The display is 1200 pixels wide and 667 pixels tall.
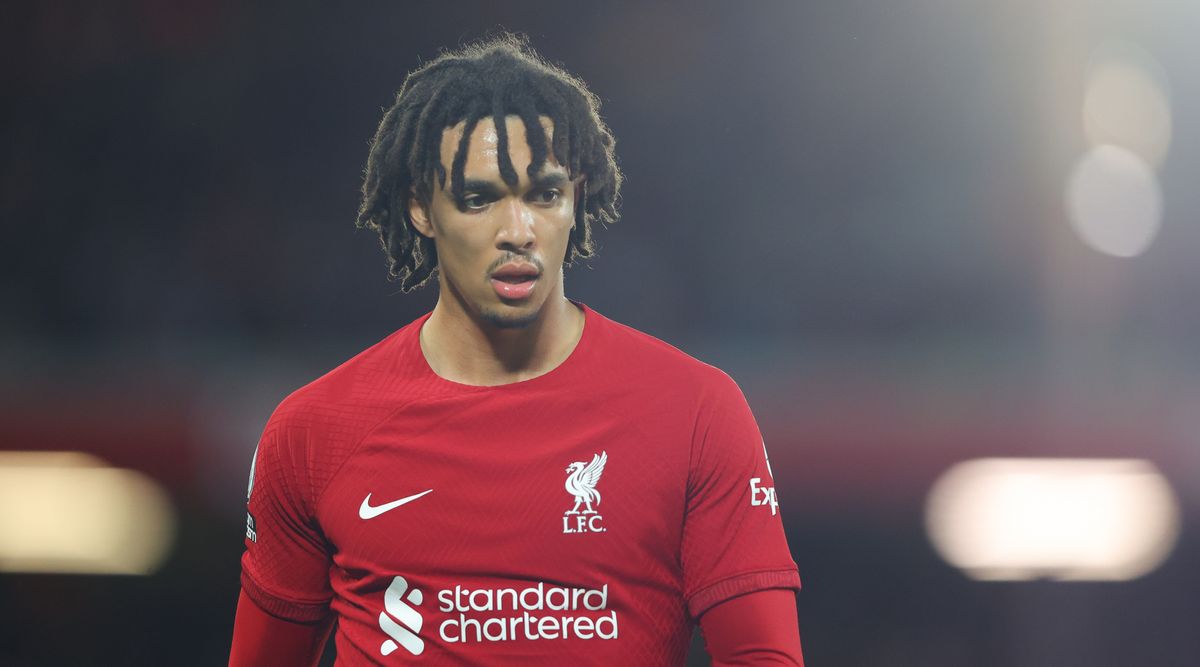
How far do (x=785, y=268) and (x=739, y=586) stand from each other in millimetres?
1099

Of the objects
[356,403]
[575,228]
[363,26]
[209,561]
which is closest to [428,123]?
[575,228]

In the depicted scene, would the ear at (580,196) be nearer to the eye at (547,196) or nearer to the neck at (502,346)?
the eye at (547,196)

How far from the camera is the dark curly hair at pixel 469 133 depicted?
6.07ft

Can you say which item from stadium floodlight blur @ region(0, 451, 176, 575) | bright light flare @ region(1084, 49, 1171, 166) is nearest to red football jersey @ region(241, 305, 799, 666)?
stadium floodlight blur @ region(0, 451, 176, 575)

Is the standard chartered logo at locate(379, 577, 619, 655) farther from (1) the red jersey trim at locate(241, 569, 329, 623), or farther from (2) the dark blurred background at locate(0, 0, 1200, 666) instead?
(2) the dark blurred background at locate(0, 0, 1200, 666)

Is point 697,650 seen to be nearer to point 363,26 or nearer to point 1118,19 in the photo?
point 363,26

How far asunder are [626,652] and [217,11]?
183cm

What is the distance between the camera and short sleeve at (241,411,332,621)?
6.30ft

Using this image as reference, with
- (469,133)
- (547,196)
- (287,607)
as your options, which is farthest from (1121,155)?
(287,607)

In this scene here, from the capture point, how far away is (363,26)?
2625mm

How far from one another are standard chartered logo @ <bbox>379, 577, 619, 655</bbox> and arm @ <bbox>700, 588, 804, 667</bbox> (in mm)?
168

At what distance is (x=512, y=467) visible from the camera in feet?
6.04

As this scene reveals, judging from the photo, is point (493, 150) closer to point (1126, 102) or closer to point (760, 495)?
point (760, 495)

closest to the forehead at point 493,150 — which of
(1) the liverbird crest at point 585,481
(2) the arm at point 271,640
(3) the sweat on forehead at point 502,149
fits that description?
(3) the sweat on forehead at point 502,149
